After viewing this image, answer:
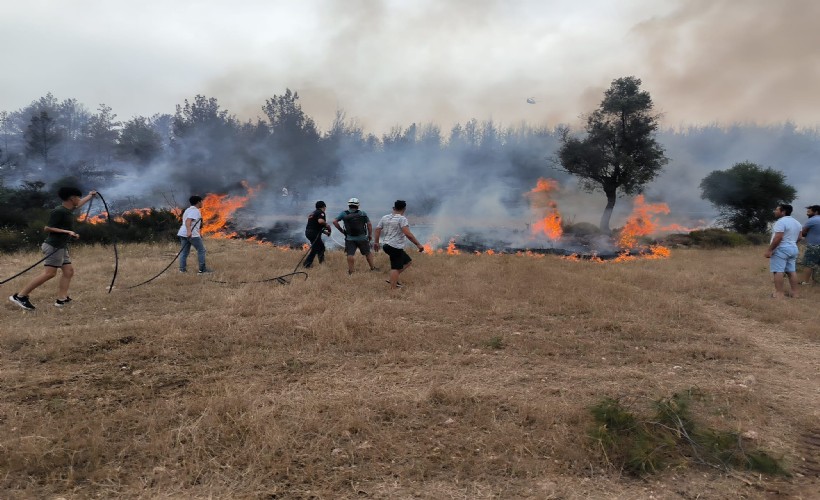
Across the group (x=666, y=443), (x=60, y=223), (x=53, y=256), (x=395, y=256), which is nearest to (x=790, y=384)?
(x=666, y=443)

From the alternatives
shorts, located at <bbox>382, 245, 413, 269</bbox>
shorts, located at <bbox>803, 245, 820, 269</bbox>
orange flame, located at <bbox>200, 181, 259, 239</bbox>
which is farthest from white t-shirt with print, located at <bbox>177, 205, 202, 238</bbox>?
shorts, located at <bbox>803, 245, 820, 269</bbox>

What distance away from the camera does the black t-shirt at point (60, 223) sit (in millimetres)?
6441

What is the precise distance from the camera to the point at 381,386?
426 centimetres

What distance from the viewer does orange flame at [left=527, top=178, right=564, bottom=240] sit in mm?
19641

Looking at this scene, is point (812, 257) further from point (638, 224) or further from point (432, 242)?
point (638, 224)

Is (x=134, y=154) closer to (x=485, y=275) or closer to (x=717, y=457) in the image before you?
(x=485, y=275)

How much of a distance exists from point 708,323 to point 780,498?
4.32 meters

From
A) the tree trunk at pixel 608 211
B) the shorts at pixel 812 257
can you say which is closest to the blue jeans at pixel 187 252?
the shorts at pixel 812 257

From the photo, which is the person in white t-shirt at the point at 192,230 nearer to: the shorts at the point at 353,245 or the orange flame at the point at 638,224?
the shorts at the point at 353,245

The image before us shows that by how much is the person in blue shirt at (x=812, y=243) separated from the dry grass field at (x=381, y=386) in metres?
1.92

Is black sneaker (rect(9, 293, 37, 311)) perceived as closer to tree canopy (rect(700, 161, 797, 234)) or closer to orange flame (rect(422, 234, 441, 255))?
orange flame (rect(422, 234, 441, 255))

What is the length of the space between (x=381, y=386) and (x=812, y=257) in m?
10.2

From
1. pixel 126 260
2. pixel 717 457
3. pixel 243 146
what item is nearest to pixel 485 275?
pixel 717 457

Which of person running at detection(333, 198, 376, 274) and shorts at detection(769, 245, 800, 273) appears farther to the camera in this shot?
person running at detection(333, 198, 376, 274)
